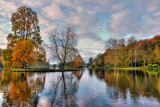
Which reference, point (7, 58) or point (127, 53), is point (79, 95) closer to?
point (7, 58)

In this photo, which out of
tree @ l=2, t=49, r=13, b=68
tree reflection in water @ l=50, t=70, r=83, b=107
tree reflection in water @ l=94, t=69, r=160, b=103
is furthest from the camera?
tree @ l=2, t=49, r=13, b=68

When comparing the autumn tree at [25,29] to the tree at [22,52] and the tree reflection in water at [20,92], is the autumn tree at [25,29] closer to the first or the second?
the tree at [22,52]

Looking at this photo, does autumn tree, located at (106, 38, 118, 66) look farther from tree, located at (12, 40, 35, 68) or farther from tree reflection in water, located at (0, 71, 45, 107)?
tree reflection in water, located at (0, 71, 45, 107)

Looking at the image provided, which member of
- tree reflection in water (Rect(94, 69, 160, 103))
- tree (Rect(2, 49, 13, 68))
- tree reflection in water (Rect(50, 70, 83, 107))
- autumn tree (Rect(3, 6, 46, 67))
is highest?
autumn tree (Rect(3, 6, 46, 67))

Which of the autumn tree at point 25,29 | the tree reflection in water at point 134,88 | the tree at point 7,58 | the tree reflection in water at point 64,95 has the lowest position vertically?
the tree reflection in water at point 134,88

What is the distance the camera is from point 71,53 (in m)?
48.3

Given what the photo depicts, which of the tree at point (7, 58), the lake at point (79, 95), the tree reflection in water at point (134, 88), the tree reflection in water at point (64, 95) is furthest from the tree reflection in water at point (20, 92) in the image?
the tree at point (7, 58)

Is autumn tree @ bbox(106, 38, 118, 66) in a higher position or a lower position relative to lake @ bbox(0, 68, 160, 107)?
higher

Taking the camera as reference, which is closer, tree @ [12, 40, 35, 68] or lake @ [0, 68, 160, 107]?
lake @ [0, 68, 160, 107]

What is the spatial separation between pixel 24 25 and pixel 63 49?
15.8m

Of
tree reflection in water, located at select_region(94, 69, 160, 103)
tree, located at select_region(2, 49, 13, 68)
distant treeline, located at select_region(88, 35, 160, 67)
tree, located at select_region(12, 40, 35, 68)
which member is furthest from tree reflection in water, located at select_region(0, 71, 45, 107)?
distant treeline, located at select_region(88, 35, 160, 67)

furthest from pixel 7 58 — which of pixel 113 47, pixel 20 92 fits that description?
pixel 113 47

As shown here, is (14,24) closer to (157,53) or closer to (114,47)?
(114,47)

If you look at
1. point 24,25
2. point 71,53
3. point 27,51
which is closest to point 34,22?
point 24,25
